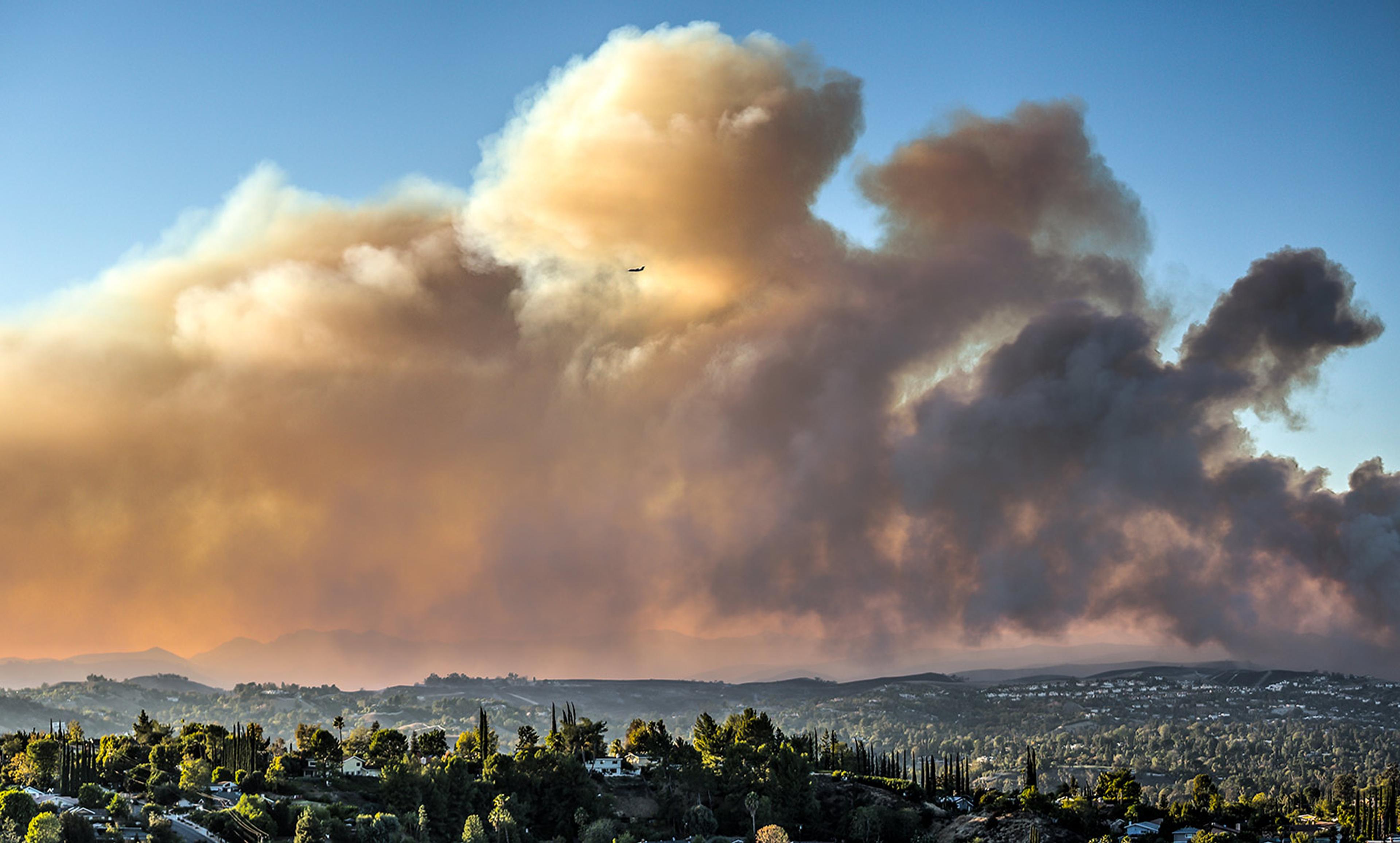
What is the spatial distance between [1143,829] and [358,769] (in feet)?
326

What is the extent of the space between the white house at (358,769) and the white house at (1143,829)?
89.3 meters

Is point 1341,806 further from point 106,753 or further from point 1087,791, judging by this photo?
point 106,753

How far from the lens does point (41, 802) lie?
354 ft

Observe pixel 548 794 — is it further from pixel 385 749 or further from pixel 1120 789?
pixel 1120 789

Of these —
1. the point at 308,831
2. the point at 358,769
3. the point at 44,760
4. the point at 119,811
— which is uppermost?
the point at 44,760

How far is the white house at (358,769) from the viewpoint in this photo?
149 m

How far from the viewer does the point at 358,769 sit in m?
158

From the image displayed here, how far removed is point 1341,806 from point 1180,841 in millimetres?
50885

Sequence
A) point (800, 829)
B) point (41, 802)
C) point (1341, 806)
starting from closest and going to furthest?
point (41, 802), point (800, 829), point (1341, 806)

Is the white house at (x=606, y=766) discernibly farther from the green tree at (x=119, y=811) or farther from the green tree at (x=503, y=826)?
the green tree at (x=119, y=811)

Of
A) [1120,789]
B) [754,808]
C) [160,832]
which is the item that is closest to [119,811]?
[160,832]

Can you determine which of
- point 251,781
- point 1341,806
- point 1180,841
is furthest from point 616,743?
point 1341,806

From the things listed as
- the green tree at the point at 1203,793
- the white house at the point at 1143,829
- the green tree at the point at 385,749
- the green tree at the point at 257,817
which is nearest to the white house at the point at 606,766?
the green tree at the point at 385,749

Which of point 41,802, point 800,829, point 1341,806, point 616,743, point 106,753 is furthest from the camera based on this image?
point 616,743
